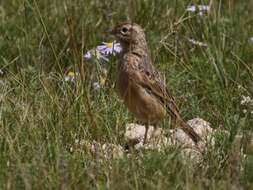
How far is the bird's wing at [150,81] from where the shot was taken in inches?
331

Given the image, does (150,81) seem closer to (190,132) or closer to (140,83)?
(140,83)

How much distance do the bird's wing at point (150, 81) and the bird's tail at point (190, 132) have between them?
0.81ft

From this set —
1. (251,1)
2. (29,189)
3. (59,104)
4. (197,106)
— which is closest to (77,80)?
(59,104)

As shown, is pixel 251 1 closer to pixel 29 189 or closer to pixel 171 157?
pixel 171 157

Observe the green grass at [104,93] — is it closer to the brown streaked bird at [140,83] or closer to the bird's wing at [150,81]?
the brown streaked bird at [140,83]

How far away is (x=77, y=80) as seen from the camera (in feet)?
27.3

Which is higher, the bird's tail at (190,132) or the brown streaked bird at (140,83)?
the brown streaked bird at (140,83)

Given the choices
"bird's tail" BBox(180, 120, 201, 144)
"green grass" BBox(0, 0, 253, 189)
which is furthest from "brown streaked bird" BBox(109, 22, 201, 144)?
"green grass" BBox(0, 0, 253, 189)

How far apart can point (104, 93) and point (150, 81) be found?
0.45 meters

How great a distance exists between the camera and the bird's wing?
840 cm

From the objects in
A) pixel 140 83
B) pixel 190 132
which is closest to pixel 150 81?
pixel 140 83

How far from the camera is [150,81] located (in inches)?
334

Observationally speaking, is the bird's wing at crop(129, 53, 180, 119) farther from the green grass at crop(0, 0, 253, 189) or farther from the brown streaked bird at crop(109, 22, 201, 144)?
the green grass at crop(0, 0, 253, 189)

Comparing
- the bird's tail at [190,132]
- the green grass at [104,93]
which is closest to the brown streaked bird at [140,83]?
the bird's tail at [190,132]
